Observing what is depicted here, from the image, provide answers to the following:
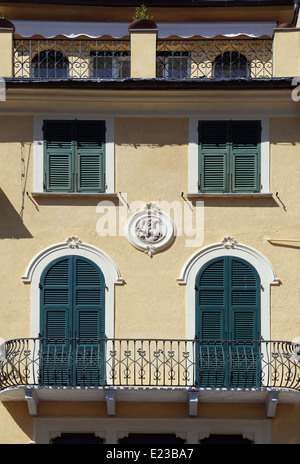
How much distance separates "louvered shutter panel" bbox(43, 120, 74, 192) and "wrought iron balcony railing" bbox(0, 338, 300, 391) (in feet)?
10.3

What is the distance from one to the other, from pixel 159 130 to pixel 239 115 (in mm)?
1634

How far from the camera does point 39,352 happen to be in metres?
22.5

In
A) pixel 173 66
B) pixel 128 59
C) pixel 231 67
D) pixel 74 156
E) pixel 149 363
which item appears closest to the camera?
pixel 149 363

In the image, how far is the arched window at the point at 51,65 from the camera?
2514 centimetres

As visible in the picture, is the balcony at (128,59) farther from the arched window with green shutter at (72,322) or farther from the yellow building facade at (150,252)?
the arched window with green shutter at (72,322)

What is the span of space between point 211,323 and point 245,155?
3431 mm

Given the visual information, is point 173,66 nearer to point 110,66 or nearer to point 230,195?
point 110,66

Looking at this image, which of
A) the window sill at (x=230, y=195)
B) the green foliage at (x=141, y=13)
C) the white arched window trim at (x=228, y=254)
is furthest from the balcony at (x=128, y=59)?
the white arched window trim at (x=228, y=254)

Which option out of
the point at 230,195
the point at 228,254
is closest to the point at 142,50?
the point at 230,195

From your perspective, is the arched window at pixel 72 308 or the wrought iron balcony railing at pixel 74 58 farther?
the wrought iron balcony railing at pixel 74 58

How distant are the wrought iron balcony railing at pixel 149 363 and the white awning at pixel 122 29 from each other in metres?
7.33

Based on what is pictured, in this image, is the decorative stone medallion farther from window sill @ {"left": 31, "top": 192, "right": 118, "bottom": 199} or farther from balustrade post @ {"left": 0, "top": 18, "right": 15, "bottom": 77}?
balustrade post @ {"left": 0, "top": 18, "right": 15, "bottom": 77}

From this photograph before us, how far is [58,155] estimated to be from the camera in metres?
23.5

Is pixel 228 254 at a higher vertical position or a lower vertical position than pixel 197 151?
lower
